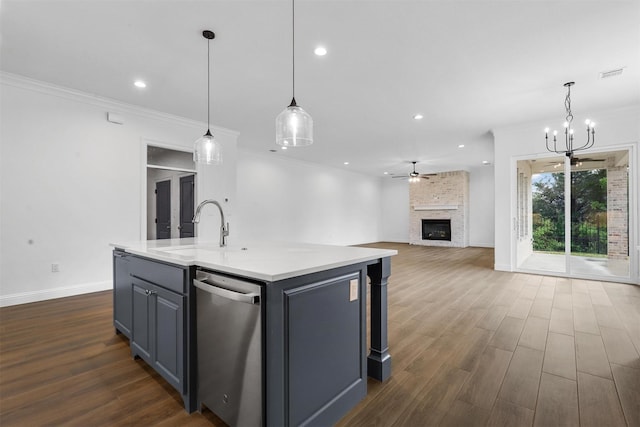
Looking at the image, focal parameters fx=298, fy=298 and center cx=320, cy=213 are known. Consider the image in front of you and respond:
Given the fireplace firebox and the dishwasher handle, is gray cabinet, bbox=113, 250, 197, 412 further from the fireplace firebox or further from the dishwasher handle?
the fireplace firebox

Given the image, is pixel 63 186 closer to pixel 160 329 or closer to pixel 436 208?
pixel 160 329

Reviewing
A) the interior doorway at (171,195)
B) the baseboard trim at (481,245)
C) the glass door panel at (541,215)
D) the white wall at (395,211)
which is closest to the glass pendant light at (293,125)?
the interior doorway at (171,195)

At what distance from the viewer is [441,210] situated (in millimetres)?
10766

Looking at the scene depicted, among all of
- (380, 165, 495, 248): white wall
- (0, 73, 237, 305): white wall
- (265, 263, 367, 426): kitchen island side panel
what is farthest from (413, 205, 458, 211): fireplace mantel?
(265, 263, 367, 426): kitchen island side panel

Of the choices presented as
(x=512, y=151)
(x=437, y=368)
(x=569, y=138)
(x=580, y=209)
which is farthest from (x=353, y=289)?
(x=580, y=209)

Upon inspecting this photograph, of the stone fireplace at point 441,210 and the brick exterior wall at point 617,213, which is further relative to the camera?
the stone fireplace at point 441,210

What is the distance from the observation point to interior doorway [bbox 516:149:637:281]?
491 centimetres

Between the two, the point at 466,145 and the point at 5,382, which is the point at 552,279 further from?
the point at 5,382

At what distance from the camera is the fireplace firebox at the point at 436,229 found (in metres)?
10.7

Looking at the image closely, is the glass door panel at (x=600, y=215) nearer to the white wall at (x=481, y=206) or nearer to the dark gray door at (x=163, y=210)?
the white wall at (x=481, y=206)

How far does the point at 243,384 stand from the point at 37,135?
14.7ft

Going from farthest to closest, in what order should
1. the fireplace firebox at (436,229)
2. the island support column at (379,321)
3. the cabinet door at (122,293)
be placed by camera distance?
the fireplace firebox at (436,229)
the cabinet door at (122,293)
the island support column at (379,321)

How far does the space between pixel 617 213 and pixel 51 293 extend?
8.60m

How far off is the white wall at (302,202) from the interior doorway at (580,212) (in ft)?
18.0
